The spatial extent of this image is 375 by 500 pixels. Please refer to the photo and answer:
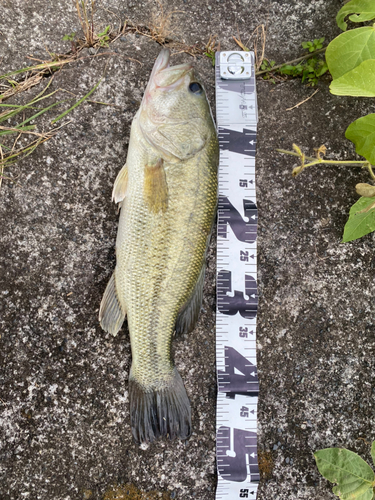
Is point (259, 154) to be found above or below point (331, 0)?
below

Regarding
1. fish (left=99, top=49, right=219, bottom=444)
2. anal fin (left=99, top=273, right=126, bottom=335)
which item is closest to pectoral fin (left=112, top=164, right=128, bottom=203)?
fish (left=99, top=49, right=219, bottom=444)

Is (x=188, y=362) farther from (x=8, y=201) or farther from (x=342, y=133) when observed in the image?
(x=342, y=133)

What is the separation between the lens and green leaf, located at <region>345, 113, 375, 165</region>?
234 cm

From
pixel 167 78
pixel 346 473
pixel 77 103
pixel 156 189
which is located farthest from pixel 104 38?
pixel 346 473

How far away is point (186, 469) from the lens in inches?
107

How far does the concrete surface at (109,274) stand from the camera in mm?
2637

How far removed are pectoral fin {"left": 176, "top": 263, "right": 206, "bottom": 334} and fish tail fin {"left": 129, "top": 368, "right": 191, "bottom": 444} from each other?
32 cm

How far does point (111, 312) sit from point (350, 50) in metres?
2.54

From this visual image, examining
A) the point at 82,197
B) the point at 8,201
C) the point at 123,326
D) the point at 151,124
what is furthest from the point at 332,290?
the point at 8,201

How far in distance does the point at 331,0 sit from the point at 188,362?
320 centimetres

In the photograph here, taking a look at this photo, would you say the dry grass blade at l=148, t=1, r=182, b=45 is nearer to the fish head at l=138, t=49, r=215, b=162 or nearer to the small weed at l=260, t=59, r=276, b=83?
the fish head at l=138, t=49, r=215, b=162

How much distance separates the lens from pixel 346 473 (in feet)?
8.29

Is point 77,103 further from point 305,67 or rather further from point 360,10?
point 360,10

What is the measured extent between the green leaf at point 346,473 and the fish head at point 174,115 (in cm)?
235
